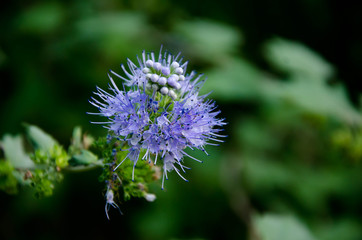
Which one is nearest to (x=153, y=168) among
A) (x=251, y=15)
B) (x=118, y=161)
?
(x=118, y=161)

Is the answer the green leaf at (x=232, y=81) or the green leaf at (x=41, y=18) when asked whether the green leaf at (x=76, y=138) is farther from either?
the green leaf at (x=41, y=18)

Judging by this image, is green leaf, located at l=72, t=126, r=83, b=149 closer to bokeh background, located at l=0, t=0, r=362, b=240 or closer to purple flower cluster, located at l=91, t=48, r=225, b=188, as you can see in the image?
purple flower cluster, located at l=91, t=48, r=225, b=188

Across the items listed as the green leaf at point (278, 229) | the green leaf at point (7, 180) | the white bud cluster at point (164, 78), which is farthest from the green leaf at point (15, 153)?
the green leaf at point (278, 229)

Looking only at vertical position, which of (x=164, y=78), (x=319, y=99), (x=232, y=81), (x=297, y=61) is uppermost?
(x=297, y=61)

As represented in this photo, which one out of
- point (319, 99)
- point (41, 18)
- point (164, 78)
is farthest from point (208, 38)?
point (164, 78)

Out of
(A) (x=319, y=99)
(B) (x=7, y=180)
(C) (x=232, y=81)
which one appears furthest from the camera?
(C) (x=232, y=81)

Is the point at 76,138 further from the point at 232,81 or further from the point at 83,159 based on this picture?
the point at 232,81
